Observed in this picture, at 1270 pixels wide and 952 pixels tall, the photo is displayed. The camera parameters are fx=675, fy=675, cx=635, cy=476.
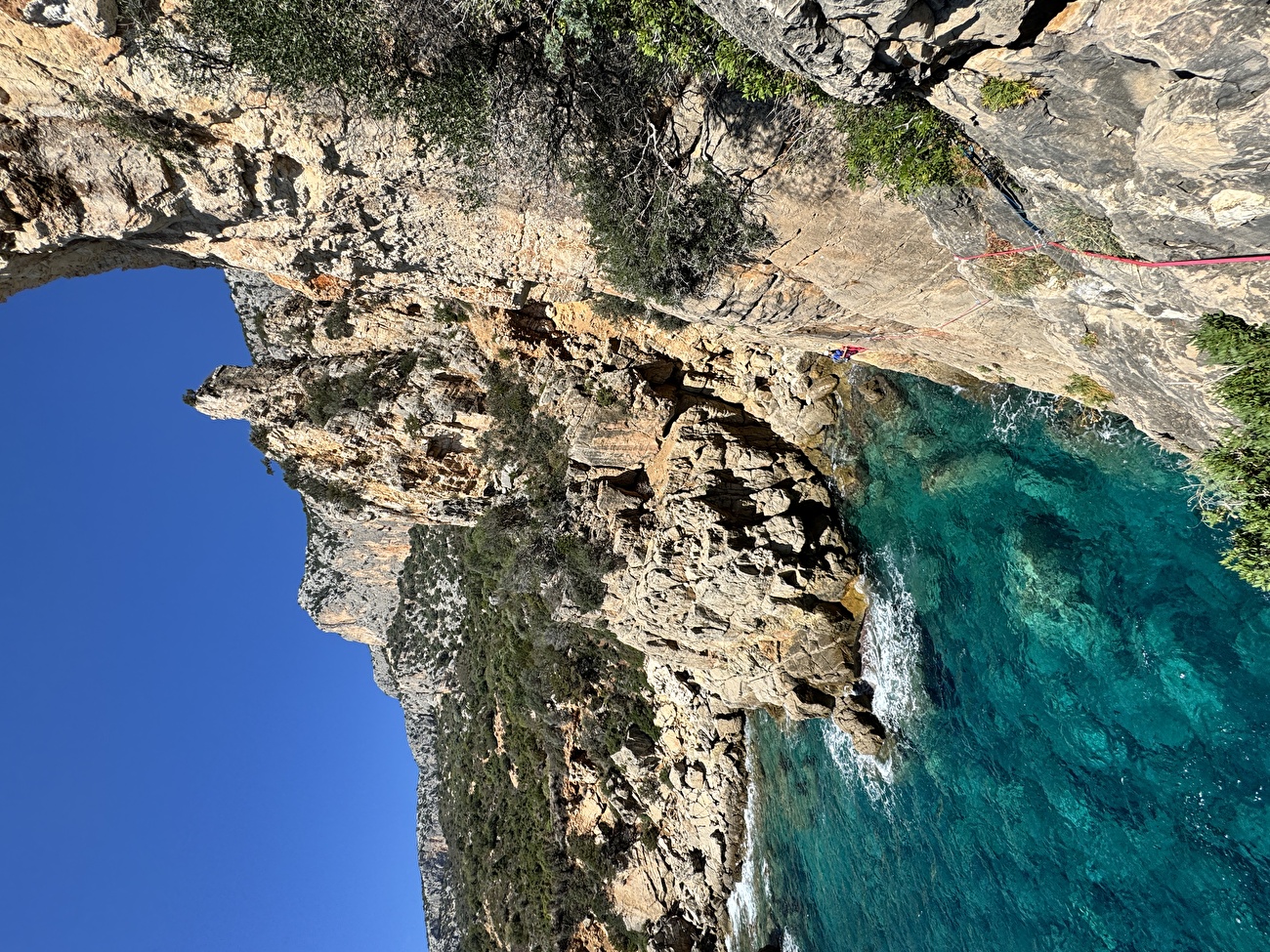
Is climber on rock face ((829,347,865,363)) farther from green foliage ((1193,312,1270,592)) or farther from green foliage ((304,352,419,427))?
green foliage ((304,352,419,427))

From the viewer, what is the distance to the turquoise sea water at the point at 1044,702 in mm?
8039

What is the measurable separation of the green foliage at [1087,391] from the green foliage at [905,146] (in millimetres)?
3541

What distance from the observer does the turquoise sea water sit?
804 centimetres

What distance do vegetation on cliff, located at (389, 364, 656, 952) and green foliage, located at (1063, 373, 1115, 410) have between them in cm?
1148

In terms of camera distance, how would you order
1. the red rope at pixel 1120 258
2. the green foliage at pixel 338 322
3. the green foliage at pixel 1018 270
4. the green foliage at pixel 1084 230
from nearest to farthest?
the red rope at pixel 1120 258 → the green foliage at pixel 1084 230 → the green foliage at pixel 1018 270 → the green foliage at pixel 338 322

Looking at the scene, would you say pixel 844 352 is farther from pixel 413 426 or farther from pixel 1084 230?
pixel 413 426

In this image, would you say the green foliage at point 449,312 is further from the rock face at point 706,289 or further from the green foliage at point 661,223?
the green foliage at point 661,223

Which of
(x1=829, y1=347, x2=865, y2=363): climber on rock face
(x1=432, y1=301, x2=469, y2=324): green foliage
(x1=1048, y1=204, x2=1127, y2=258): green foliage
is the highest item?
(x1=432, y1=301, x2=469, y2=324): green foliage

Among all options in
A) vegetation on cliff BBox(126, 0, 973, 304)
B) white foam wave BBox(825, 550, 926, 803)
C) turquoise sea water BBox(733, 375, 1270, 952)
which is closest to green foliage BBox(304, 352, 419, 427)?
vegetation on cliff BBox(126, 0, 973, 304)

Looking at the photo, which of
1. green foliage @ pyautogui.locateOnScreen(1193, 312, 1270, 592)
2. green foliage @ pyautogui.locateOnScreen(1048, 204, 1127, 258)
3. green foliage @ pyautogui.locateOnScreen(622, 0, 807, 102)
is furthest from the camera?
green foliage @ pyautogui.locateOnScreen(622, 0, 807, 102)

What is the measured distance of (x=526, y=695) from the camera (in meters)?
26.3

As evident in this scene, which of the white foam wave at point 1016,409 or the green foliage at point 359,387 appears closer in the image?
the white foam wave at point 1016,409

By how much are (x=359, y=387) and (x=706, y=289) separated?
418 inches

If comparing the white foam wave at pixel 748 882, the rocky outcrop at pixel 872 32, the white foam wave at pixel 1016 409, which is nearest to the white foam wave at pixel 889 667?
the white foam wave at pixel 1016 409
